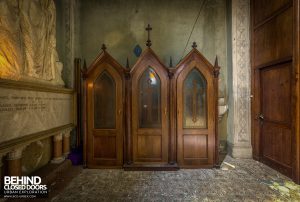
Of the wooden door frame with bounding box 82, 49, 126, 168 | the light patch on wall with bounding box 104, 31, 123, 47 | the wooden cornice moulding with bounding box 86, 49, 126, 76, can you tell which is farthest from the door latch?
the light patch on wall with bounding box 104, 31, 123, 47

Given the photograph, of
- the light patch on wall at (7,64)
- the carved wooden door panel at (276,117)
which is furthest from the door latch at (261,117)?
the light patch on wall at (7,64)

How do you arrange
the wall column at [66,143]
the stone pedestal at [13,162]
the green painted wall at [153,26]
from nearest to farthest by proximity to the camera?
the stone pedestal at [13,162] < the wall column at [66,143] < the green painted wall at [153,26]

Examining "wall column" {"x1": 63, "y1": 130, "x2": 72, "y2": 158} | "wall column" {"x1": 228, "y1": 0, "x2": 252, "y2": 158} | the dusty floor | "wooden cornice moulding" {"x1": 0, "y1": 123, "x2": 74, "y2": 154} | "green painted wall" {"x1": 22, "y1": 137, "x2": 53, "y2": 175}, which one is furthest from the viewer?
"wall column" {"x1": 228, "y1": 0, "x2": 252, "y2": 158}

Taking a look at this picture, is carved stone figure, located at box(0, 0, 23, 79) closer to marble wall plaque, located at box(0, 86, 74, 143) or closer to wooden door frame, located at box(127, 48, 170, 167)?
marble wall plaque, located at box(0, 86, 74, 143)

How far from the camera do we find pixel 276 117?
3211 millimetres

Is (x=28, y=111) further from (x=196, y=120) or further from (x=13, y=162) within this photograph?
(x=196, y=120)

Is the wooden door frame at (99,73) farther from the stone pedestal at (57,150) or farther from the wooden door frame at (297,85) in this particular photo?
the wooden door frame at (297,85)

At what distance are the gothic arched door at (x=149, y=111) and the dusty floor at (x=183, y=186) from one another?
33cm

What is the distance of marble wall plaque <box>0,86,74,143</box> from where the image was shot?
77.5 inches

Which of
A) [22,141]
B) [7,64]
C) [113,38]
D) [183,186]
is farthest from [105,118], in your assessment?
[113,38]

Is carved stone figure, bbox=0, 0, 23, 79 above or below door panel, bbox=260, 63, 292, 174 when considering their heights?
above

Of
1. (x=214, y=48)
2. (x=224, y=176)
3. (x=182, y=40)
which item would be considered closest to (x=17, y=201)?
(x=224, y=176)

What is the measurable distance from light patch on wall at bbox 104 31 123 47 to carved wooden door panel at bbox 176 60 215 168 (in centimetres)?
201

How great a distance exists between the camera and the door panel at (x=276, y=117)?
295cm
